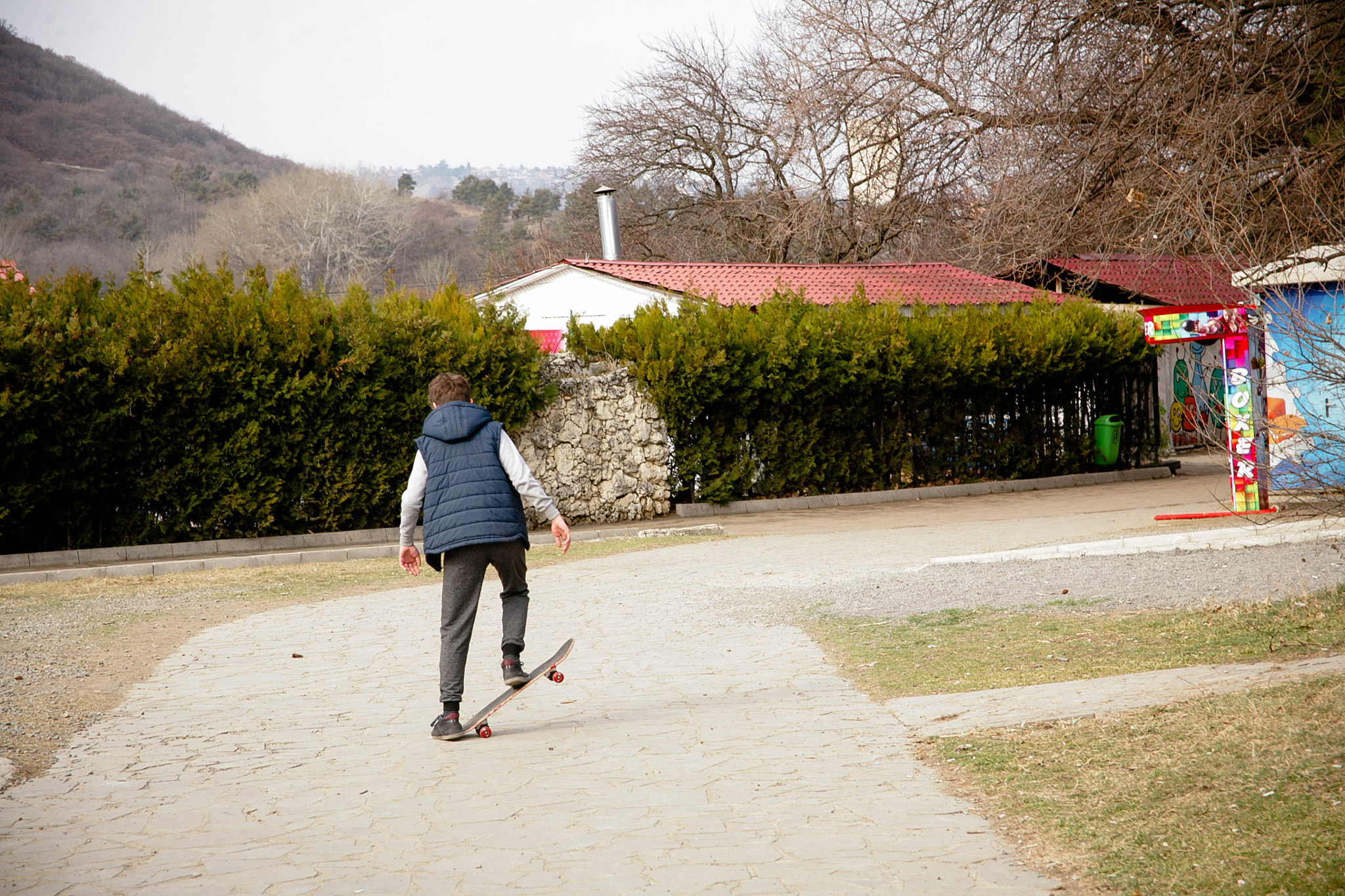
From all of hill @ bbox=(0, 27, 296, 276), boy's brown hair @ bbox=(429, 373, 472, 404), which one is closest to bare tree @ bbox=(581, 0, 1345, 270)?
boy's brown hair @ bbox=(429, 373, 472, 404)

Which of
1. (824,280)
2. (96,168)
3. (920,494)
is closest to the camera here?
(920,494)

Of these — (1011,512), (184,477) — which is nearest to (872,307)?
(1011,512)

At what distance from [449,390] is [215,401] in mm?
10231

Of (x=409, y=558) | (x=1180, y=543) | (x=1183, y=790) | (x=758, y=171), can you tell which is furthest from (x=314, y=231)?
(x=1183, y=790)

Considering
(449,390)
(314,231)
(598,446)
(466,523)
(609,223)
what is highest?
(314,231)

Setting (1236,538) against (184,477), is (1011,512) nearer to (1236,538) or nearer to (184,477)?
(1236,538)

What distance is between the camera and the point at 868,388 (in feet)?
63.6

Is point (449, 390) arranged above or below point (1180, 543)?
above

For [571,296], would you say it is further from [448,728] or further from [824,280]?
[448,728]

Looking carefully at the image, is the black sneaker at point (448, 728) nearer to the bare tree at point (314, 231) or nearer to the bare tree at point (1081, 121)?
the bare tree at point (1081, 121)

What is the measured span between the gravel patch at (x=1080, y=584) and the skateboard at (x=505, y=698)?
325 cm

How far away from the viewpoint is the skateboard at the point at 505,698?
5.89 metres

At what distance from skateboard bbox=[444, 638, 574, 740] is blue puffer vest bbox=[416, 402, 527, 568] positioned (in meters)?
0.70

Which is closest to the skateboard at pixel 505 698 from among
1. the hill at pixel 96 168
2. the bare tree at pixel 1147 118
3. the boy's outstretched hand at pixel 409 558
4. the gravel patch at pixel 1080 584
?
the boy's outstretched hand at pixel 409 558
